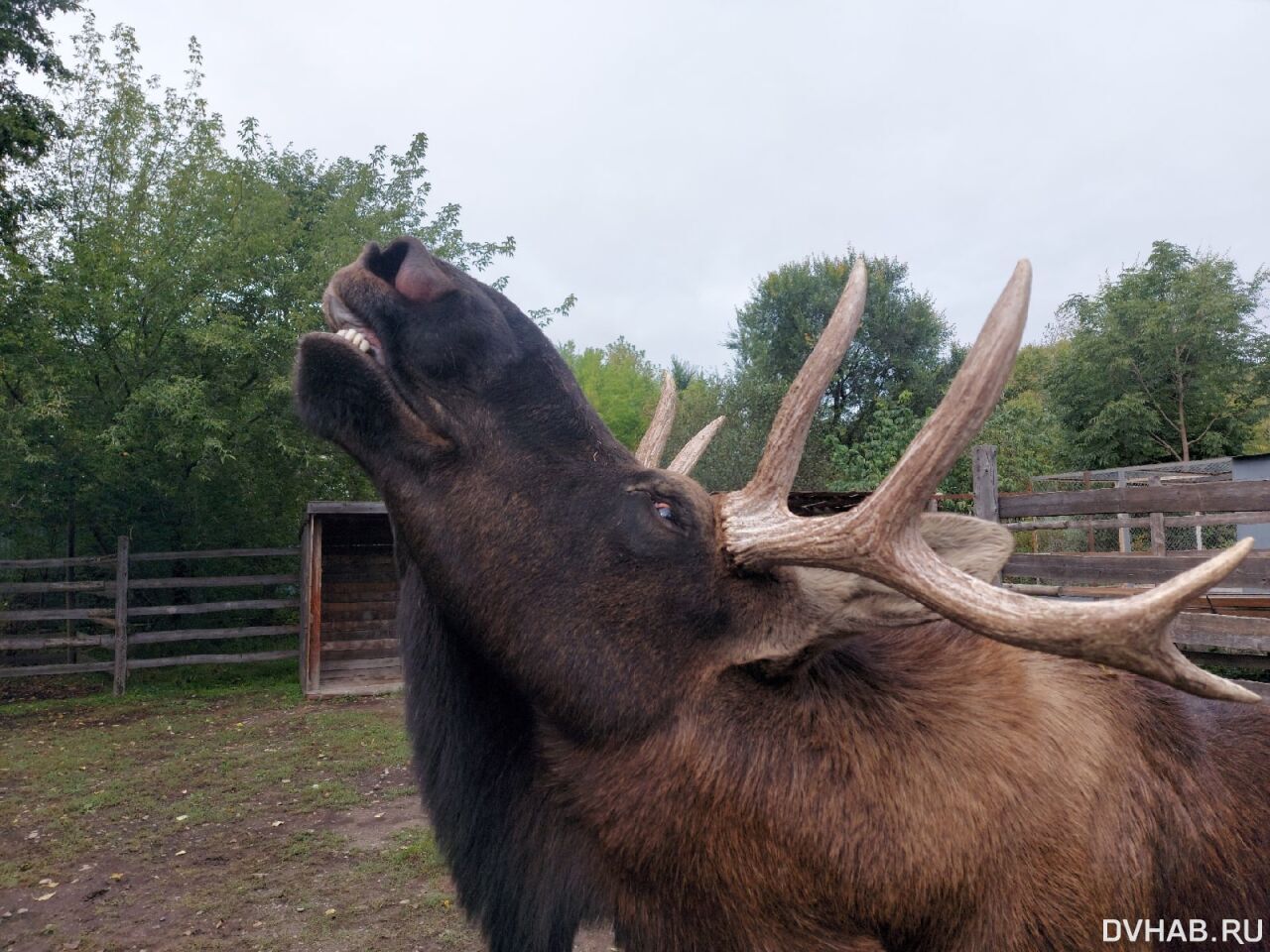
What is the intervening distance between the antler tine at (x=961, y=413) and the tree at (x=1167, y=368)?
2703 centimetres

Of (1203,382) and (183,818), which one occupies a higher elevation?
(1203,382)

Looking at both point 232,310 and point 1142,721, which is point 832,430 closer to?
point 232,310

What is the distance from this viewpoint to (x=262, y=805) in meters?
7.35

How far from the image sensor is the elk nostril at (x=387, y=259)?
1.99 m

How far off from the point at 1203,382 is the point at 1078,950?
28.3 metres

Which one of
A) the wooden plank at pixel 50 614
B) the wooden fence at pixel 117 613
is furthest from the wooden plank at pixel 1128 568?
the wooden plank at pixel 50 614

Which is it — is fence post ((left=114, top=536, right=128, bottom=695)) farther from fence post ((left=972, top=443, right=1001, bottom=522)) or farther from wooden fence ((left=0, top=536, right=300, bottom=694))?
fence post ((left=972, top=443, right=1001, bottom=522))

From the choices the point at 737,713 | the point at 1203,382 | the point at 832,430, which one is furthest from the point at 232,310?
the point at 1203,382

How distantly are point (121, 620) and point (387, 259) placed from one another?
1297 cm

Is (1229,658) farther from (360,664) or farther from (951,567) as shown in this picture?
(360,664)

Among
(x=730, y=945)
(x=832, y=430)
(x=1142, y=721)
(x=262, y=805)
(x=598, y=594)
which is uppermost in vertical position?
(x=832, y=430)

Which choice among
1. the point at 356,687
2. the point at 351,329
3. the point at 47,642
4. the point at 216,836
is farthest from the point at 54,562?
the point at 351,329

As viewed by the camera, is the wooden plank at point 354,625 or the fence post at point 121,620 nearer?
the fence post at point 121,620

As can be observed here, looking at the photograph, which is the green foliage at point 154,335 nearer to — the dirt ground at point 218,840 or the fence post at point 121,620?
the fence post at point 121,620
